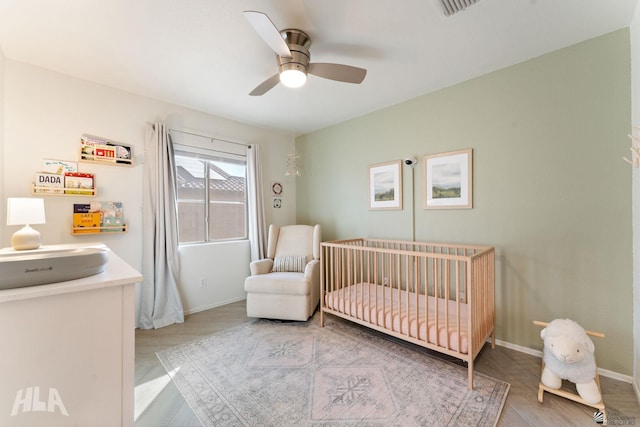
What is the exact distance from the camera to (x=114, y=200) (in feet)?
8.47

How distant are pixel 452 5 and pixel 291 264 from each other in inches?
109

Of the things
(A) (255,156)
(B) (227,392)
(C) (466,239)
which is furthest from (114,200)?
(C) (466,239)

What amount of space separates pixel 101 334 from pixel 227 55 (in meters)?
2.04

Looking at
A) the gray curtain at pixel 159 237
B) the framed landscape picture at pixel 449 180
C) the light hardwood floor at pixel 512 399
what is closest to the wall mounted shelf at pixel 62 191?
the gray curtain at pixel 159 237

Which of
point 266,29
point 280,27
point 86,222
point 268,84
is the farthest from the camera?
point 86,222

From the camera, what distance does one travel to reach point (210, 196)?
3.36 meters

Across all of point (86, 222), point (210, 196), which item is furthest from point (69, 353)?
point (210, 196)

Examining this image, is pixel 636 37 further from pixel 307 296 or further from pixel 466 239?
pixel 307 296

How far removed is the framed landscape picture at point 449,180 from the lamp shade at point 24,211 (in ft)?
10.6

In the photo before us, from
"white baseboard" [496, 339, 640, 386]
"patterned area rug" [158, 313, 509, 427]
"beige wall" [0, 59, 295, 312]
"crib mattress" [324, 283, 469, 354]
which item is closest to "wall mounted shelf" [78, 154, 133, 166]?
"beige wall" [0, 59, 295, 312]

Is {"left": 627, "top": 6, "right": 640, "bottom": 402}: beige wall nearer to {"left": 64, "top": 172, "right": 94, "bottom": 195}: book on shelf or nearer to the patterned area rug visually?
the patterned area rug

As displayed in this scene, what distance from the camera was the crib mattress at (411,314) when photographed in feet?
5.96

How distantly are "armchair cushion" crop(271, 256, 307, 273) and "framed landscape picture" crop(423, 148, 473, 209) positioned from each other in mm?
1585

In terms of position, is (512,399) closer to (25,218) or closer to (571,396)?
(571,396)
